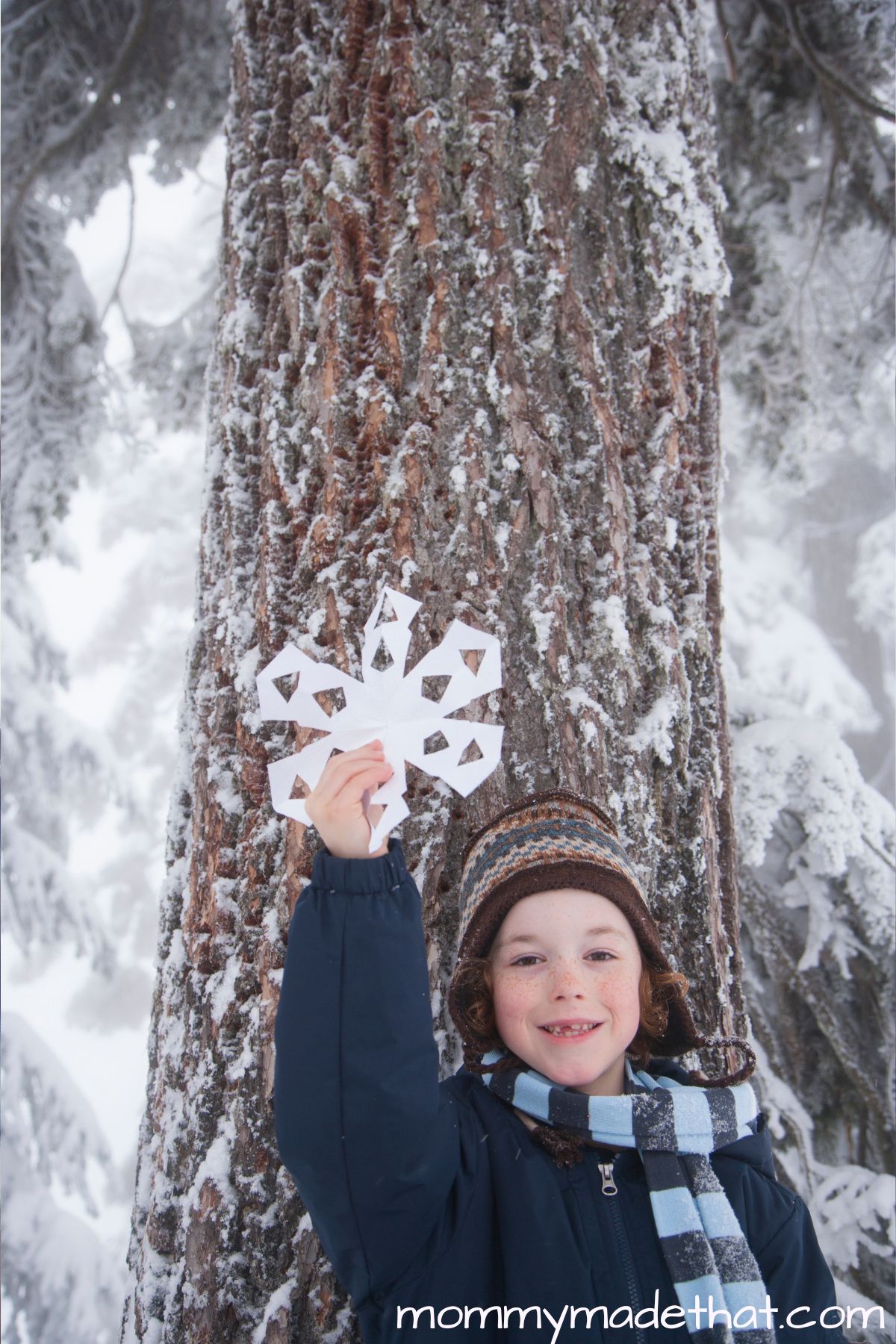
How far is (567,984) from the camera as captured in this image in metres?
1.16

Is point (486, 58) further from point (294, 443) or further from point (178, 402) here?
point (178, 402)

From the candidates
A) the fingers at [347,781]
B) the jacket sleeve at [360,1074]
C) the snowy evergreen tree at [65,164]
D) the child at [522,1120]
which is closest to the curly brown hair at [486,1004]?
the child at [522,1120]

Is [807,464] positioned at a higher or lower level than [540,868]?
higher

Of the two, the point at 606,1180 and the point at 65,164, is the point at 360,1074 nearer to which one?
the point at 606,1180

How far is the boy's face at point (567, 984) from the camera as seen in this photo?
1.16 m

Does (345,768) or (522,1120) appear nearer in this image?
(345,768)

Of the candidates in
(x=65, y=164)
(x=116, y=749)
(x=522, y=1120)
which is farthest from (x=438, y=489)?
(x=116, y=749)

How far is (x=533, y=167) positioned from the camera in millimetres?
1615

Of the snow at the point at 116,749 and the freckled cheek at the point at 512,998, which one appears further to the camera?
the snow at the point at 116,749

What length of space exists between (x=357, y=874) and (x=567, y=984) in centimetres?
40

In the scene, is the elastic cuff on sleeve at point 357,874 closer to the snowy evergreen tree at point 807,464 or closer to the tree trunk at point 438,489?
the tree trunk at point 438,489

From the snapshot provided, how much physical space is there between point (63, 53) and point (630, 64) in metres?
A: 2.72

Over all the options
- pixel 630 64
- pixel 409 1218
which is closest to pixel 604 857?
pixel 409 1218

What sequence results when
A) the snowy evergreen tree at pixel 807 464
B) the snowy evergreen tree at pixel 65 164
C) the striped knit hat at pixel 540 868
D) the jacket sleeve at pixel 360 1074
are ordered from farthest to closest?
the snowy evergreen tree at pixel 65 164
the snowy evergreen tree at pixel 807 464
the striped knit hat at pixel 540 868
the jacket sleeve at pixel 360 1074
